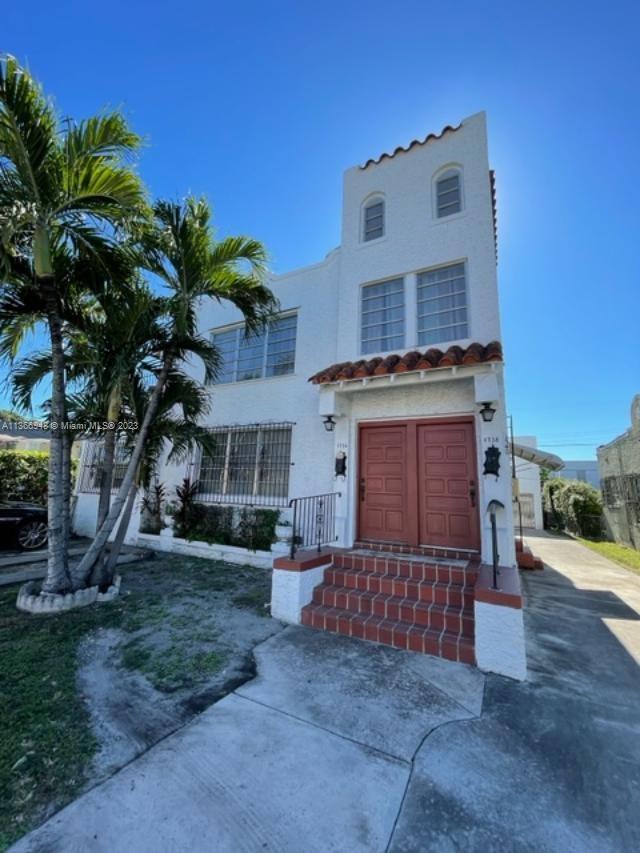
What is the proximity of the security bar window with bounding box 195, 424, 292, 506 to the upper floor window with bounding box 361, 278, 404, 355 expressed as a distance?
2.92m

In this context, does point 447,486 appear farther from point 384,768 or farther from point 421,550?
point 384,768

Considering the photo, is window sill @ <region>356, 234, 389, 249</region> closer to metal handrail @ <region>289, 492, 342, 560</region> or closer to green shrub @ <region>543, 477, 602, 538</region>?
metal handrail @ <region>289, 492, 342, 560</region>

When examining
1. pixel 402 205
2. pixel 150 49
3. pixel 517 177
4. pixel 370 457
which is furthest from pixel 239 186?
pixel 370 457

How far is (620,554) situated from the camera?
12.3 m

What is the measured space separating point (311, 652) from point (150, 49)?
10630 mm

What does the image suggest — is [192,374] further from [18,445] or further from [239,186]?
[18,445]

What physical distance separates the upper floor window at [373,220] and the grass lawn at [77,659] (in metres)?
8.06

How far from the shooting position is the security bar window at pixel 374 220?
8398 millimetres

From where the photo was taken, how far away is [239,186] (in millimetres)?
8852

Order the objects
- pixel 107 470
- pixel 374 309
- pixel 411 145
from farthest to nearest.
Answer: pixel 411 145 → pixel 374 309 → pixel 107 470

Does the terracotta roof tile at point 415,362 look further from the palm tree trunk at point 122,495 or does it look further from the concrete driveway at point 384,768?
the concrete driveway at point 384,768

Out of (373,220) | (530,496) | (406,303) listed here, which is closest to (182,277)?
(406,303)

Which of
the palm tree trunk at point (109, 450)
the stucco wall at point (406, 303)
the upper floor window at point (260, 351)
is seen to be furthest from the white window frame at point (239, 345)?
the palm tree trunk at point (109, 450)

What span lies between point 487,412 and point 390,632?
375cm
